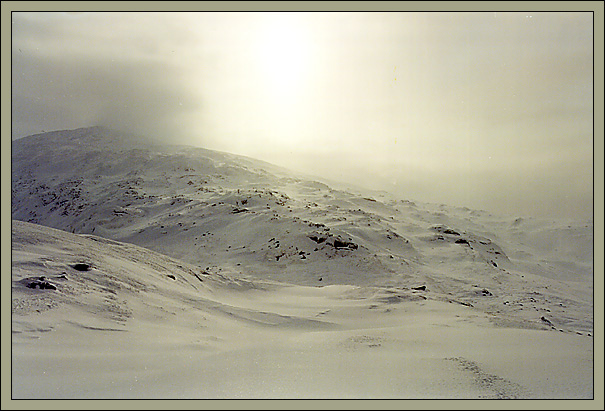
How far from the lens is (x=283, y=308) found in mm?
9344

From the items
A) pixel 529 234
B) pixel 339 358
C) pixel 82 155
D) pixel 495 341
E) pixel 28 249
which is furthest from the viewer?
pixel 82 155

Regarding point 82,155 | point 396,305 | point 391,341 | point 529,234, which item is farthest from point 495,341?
point 82,155

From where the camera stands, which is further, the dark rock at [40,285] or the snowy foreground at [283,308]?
the dark rock at [40,285]

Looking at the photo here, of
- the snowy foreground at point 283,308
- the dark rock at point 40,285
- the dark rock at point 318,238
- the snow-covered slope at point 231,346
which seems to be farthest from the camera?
the dark rock at point 318,238

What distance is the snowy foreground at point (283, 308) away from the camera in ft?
14.8

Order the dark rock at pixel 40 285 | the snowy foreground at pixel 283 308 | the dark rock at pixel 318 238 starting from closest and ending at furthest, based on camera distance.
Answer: the snowy foreground at pixel 283 308
the dark rock at pixel 40 285
the dark rock at pixel 318 238

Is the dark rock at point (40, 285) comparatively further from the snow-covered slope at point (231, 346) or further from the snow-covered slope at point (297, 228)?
the snow-covered slope at point (297, 228)

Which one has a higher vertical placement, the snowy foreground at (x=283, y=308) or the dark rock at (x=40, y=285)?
the dark rock at (x=40, y=285)

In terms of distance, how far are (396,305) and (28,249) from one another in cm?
705

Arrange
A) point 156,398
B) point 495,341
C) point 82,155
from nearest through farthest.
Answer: point 156,398
point 495,341
point 82,155

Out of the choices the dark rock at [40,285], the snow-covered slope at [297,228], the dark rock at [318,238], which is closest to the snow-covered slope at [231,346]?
the dark rock at [40,285]

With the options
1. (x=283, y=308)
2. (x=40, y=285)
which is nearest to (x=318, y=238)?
(x=283, y=308)

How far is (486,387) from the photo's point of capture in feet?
14.7

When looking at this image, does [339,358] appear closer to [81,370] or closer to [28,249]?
[81,370]
